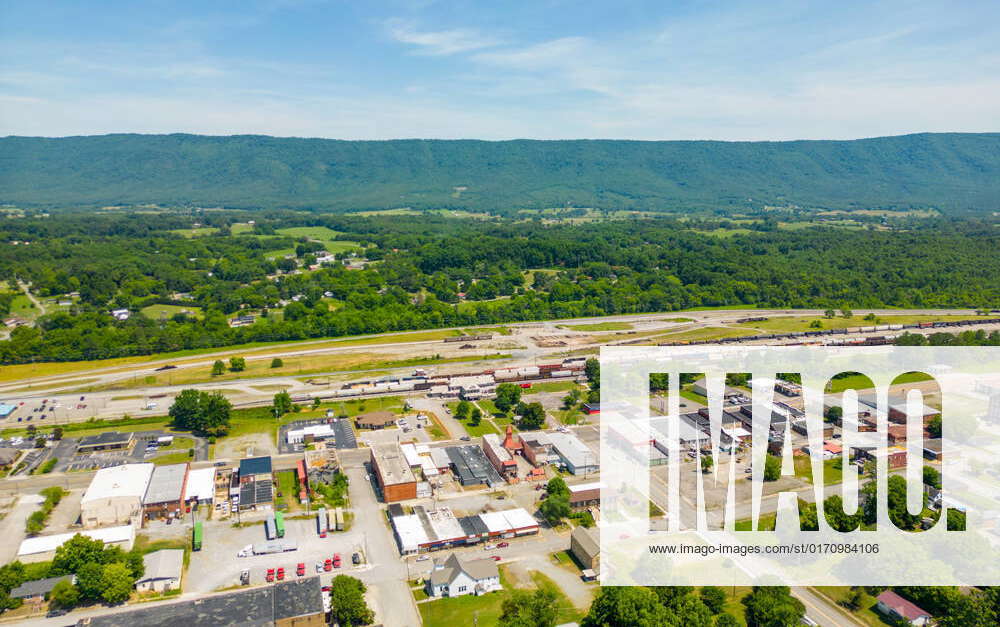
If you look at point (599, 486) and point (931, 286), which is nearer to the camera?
point (599, 486)

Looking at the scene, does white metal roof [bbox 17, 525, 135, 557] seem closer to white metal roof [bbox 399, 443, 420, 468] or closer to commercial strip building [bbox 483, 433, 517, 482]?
white metal roof [bbox 399, 443, 420, 468]

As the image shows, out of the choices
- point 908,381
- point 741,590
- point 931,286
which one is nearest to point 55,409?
point 741,590

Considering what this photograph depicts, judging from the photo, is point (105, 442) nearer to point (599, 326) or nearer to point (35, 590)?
point (35, 590)

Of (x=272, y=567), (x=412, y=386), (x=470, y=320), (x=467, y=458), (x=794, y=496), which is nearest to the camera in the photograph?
(x=272, y=567)

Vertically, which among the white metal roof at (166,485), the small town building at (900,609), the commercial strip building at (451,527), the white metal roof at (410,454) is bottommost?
the small town building at (900,609)

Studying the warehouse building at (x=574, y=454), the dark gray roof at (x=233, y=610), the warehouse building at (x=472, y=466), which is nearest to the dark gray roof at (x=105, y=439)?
the dark gray roof at (x=233, y=610)

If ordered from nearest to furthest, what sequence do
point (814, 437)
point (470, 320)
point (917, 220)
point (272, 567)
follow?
1. point (272, 567)
2. point (814, 437)
3. point (470, 320)
4. point (917, 220)

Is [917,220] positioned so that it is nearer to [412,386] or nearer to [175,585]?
[412,386]

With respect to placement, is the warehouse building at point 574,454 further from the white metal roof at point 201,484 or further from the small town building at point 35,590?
the small town building at point 35,590
